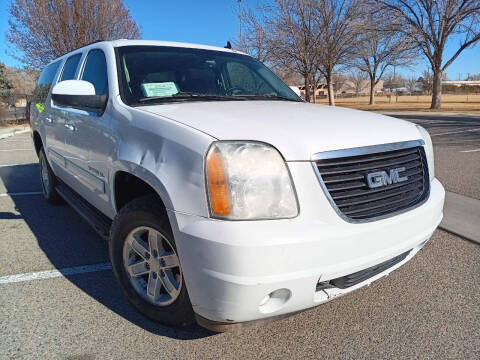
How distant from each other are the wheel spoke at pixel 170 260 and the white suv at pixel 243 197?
1 cm

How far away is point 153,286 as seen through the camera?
2.24 m

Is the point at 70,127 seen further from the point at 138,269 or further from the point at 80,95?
the point at 138,269

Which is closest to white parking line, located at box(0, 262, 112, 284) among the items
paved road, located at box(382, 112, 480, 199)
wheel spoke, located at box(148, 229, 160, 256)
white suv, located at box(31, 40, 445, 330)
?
white suv, located at box(31, 40, 445, 330)

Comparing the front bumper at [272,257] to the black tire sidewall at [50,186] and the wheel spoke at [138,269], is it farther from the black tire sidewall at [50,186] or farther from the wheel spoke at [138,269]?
the black tire sidewall at [50,186]

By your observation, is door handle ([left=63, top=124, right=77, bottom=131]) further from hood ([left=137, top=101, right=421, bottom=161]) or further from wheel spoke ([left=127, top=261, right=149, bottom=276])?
wheel spoke ([left=127, top=261, right=149, bottom=276])

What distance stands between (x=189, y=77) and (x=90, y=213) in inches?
56.1

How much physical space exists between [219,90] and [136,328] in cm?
186

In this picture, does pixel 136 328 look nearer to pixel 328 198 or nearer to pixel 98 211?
pixel 98 211

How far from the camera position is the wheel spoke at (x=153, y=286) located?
2.22 m

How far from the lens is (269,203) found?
175cm

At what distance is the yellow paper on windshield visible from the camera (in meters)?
2.66

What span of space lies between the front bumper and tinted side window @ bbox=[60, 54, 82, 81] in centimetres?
266

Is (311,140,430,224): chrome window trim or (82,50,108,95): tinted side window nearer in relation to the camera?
(311,140,430,224): chrome window trim

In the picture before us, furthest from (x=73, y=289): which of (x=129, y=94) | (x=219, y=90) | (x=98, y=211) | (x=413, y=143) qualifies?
(x=413, y=143)
